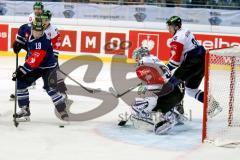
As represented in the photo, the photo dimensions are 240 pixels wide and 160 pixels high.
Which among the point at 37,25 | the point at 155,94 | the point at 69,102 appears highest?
the point at 37,25

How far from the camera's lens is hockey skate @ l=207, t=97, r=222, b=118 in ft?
18.3

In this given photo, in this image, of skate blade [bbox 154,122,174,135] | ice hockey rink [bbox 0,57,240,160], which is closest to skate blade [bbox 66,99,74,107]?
ice hockey rink [bbox 0,57,240,160]

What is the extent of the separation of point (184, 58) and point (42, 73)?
1.44 meters

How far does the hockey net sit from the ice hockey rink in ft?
0.48

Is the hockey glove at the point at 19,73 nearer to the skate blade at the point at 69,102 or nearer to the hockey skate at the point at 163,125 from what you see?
the hockey skate at the point at 163,125

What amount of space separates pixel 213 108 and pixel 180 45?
27.6 inches

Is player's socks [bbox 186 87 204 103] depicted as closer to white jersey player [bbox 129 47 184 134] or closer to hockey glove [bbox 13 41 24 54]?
white jersey player [bbox 129 47 184 134]

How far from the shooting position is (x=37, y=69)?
5703mm

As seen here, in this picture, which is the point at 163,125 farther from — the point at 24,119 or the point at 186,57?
the point at 24,119

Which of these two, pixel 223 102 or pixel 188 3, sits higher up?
pixel 188 3

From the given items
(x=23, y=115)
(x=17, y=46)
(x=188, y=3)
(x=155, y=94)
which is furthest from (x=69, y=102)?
(x=188, y=3)

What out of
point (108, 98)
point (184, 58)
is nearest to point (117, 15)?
point (108, 98)

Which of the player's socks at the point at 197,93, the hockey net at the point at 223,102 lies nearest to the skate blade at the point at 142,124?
the hockey net at the point at 223,102

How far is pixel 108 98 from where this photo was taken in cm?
743
